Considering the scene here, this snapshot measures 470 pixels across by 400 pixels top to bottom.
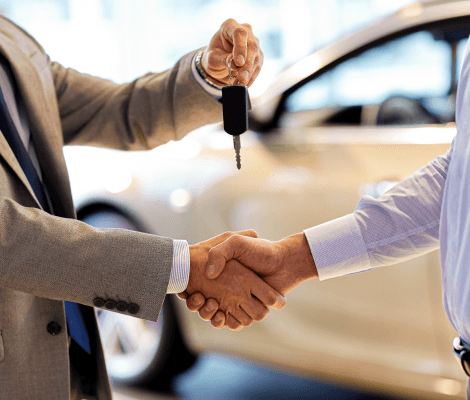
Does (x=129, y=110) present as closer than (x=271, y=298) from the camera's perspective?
No

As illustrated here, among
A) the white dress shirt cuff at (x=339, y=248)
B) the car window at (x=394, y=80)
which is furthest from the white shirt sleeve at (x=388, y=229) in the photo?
the car window at (x=394, y=80)

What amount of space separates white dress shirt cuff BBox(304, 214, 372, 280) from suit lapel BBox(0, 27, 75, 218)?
63cm

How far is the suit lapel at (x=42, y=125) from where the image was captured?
1.11m

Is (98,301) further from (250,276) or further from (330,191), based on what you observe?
(330,191)

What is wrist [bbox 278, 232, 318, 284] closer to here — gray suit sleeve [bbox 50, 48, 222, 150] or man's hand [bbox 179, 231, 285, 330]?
man's hand [bbox 179, 231, 285, 330]

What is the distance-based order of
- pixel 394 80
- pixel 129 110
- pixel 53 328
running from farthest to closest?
pixel 394 80 < pixel 129 110 < pixel 53 328

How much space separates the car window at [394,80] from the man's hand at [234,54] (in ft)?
2.65

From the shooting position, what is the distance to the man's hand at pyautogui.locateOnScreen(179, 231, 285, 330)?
127 cm

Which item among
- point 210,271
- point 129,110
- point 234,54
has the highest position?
point 234,54

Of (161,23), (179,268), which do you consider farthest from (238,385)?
(161,23)

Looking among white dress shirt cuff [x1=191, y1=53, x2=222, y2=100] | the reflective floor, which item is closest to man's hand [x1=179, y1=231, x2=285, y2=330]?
white dress shirt cuff [x1=191, y1=53, x2=222, y2=100]

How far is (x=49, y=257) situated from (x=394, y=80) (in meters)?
1.54

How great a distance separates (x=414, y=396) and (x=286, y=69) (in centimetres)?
142

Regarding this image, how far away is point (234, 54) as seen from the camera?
114cm
